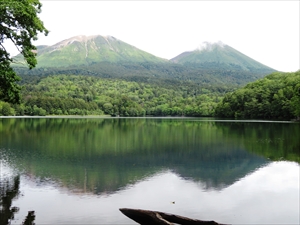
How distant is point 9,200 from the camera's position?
17.9 metres

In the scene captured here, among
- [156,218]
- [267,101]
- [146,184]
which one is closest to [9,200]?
[146,184]

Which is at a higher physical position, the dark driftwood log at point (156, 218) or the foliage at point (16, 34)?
the foliage at point (16, 34)

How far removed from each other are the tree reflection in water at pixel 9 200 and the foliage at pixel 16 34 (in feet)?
16.4

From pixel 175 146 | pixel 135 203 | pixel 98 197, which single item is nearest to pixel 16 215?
pixel 98 197

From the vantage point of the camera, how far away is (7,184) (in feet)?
70.3

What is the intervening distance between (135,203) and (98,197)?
207cm

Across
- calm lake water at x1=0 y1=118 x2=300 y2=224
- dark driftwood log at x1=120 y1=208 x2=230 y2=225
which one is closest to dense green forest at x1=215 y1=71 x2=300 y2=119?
calm lake water at x1=0 y1=118 x2=300 y2=224

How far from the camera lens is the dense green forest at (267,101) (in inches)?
4394

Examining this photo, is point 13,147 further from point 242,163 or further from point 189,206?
point 189,206

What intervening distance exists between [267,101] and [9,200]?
383 feet

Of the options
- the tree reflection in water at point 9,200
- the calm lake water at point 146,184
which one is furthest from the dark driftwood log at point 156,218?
the tree reflection in water at point 9,200

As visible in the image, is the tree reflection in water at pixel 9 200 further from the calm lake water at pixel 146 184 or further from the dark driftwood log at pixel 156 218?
the dark driftwood log at pixel 156 218

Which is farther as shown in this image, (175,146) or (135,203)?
(175,146)

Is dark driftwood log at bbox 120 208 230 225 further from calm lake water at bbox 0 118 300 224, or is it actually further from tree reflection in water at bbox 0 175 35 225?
tree reflection in water at bbox 0 175 35 225
